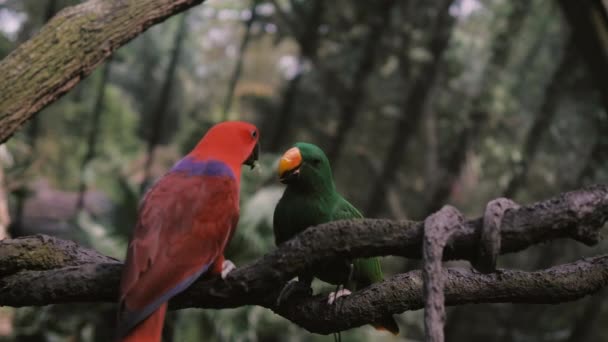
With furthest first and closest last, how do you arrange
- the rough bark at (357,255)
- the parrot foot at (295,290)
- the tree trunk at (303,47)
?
the tree trunk at (303,47), the parrot foot at (295,290), the rough bark at (357,255)

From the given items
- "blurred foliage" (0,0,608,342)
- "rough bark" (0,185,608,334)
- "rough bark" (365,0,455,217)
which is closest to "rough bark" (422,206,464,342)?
"rough bark" (0,185,608,334)

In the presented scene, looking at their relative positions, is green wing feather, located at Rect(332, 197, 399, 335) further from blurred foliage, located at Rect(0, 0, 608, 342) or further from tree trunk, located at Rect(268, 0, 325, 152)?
tree trunk, located at Rect(268, 0, 325, 152)

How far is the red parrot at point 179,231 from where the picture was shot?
1136 millimetres

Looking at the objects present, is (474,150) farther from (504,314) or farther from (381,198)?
(504,314)

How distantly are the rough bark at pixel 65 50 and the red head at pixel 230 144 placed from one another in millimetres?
1007

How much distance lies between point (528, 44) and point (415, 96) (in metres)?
5.72

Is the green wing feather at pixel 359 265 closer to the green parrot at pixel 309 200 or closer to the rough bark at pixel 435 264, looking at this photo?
the green parrot at pixel 309 200

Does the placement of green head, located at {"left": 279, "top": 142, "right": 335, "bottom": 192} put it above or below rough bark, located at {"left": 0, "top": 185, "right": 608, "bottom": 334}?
above

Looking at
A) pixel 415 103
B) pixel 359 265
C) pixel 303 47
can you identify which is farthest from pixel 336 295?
pixel 415 103

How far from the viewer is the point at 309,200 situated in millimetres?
1239

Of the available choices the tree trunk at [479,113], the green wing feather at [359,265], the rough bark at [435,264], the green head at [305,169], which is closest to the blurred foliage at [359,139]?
the tree trunk at [479,113]

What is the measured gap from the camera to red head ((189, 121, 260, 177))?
50.2 inches

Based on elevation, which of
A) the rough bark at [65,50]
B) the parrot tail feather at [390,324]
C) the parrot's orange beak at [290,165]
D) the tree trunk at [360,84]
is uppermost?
the tree trunk at [360,84]

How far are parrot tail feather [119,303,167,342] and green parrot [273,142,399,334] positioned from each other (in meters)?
0.29
